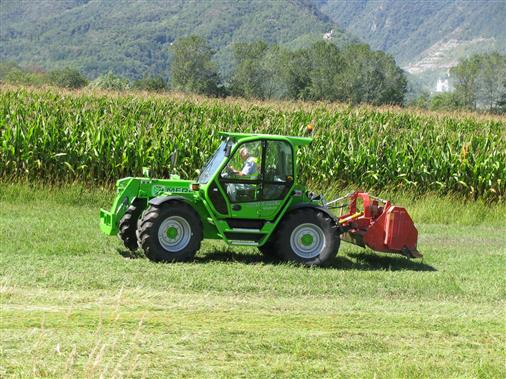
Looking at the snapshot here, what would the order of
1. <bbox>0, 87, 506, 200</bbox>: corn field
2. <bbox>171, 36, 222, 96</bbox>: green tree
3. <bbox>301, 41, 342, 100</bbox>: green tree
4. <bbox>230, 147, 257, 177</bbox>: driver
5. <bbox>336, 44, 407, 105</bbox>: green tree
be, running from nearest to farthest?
<bbox>230, 147, 257, 177</bbox>: driver, <bbox>0, 87, 506, 200</bbox>: corn field, <bbox>301, 41, 342, 100</bbox>: green tree, <bbox>336, 44, 407, 105</bbox>: green tree, <bbox>171, 36, 222, 96</bbox>: green tree

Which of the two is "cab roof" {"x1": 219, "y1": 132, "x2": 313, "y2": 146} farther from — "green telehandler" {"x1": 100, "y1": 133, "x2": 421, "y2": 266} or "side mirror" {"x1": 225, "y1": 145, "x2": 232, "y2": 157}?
"side mirror" {"x1": 225, "y1": 145, "x2": 232, "y2": 157}

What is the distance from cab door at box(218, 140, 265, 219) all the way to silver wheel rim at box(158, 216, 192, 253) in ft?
2.21

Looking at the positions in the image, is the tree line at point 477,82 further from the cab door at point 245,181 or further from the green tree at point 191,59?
the cab door at point 245,181

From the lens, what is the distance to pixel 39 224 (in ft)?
44.7

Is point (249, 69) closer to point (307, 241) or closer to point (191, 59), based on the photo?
point (191, 59)

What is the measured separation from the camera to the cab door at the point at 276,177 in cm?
Answer: 1148

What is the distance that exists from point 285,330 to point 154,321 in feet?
4.11

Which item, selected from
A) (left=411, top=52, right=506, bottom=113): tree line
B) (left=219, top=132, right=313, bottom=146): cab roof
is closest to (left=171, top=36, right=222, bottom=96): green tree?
(left=411, top=52, right=506, bottom=113): tree line

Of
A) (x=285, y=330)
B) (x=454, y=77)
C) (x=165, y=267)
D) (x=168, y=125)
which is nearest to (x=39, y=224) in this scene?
(x=165, y=267)

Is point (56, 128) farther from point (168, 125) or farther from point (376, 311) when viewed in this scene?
point (376, 311)

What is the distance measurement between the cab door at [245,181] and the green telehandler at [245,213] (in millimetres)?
14

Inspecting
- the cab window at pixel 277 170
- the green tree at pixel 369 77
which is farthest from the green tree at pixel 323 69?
the cab window at pixel 277 170

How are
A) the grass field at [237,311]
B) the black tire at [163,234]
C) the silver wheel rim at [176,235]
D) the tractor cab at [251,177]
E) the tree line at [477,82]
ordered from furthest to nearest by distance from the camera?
1. the tree line at [477,82]
2. the tractor cab at [251,177]
3. the silver wheel rim at [176,235]
4. the black tire at [163,234]
5. the grass field at [237,311]

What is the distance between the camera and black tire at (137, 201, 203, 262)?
11.0m
